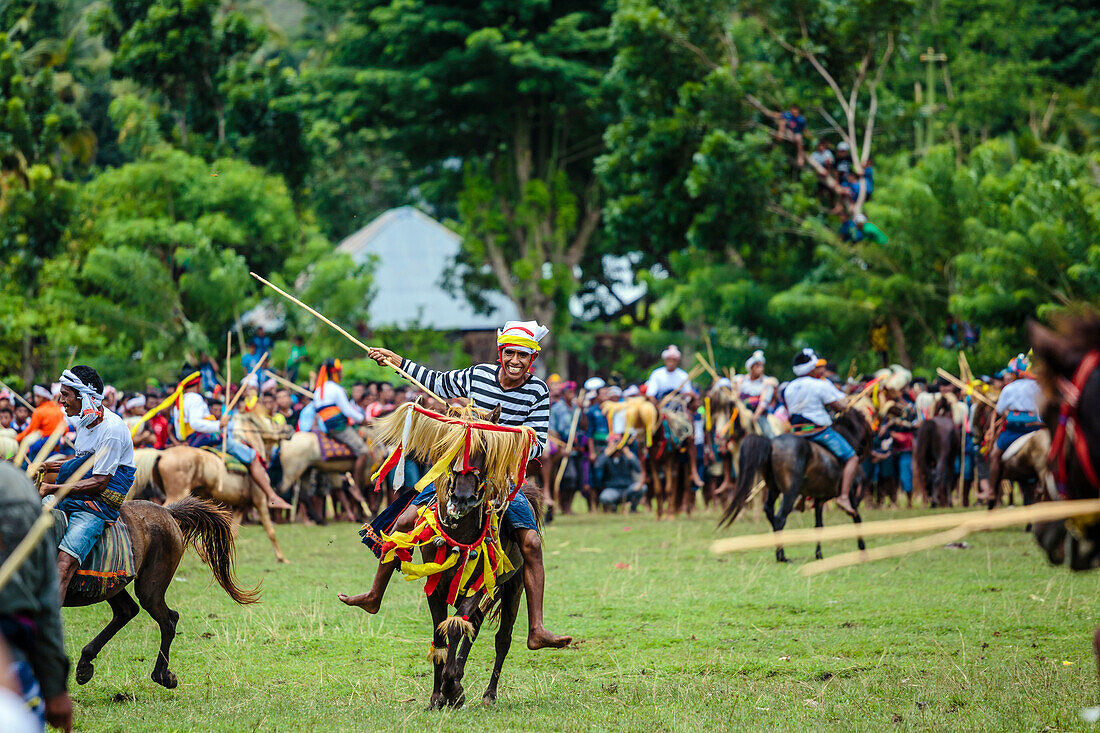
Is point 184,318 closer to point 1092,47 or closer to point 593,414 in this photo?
point 593,414

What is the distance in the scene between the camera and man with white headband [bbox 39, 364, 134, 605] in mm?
7195

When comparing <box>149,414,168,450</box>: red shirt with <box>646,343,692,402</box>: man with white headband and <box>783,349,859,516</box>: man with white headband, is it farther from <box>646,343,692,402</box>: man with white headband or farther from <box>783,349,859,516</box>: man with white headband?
<box>783,349,859,516</box>: man with white headband

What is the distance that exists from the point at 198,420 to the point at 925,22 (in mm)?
23879

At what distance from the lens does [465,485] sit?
6.77 m

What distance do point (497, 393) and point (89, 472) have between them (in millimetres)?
2556

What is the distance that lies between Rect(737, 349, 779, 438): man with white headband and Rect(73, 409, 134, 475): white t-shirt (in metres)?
12.4

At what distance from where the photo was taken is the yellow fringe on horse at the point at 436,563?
6.94m

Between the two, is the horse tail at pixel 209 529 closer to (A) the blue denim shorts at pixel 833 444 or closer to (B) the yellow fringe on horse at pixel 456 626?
(B) the yellow fringe on horse at pixel 456 626

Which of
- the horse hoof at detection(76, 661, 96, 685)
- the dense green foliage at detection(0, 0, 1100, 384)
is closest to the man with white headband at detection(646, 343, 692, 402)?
the dense green foliage at detection(0, 0, 1100, 384)

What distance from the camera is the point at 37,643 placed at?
14.2 ft

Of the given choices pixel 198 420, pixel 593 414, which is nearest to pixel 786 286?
pixel 593 414

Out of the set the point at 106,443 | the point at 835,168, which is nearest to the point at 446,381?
the point at 106,443

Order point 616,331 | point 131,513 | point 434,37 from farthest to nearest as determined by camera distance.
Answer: point 616,331, point 434,37, point 131,513

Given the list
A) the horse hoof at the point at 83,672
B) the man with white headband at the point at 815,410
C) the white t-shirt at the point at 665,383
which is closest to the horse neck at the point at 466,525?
the horse hoof at the point at 83,672
